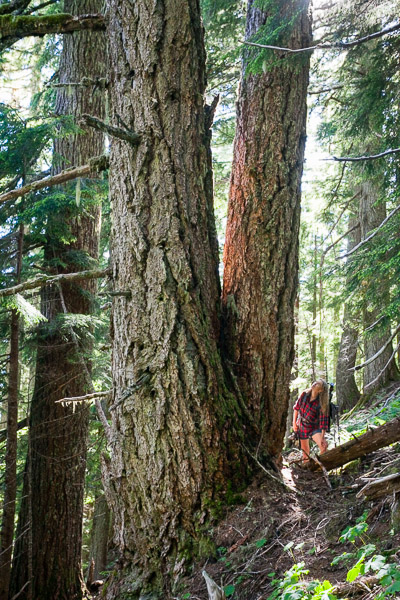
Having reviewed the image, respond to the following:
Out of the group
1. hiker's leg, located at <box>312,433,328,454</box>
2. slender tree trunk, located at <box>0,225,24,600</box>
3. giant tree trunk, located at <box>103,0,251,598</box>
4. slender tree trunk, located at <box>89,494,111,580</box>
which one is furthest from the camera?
slender tree trunk, located at <box>89,494,111,580</box>

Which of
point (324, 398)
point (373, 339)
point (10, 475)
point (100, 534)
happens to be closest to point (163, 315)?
point (324, 398)

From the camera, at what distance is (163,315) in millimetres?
3457

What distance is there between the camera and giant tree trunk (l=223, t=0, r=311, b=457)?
387cm

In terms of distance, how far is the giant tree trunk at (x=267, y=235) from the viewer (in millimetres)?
3873

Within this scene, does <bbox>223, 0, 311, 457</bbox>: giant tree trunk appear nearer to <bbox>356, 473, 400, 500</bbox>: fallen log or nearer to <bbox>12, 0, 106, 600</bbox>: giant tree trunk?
<bbox>356, 473, 400, 500</bbox>: fallen log

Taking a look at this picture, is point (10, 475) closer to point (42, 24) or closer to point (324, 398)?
point (324, 398)

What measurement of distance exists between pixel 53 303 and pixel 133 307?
3.69m

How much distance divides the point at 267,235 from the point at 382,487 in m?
2.04

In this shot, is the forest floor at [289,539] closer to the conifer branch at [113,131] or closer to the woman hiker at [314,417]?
the woman hiker at [314,417]

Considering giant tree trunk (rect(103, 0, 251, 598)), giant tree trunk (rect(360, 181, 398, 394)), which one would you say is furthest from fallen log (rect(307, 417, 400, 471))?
giant tree trunk (rect(360, 181, 398, 394))

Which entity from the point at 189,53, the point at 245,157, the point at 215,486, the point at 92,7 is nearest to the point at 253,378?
the point at 215,486

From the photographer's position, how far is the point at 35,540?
6.26 meters

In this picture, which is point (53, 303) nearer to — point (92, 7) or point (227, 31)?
point (92, 7)

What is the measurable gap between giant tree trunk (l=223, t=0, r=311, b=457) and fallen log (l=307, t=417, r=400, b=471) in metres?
0.79
